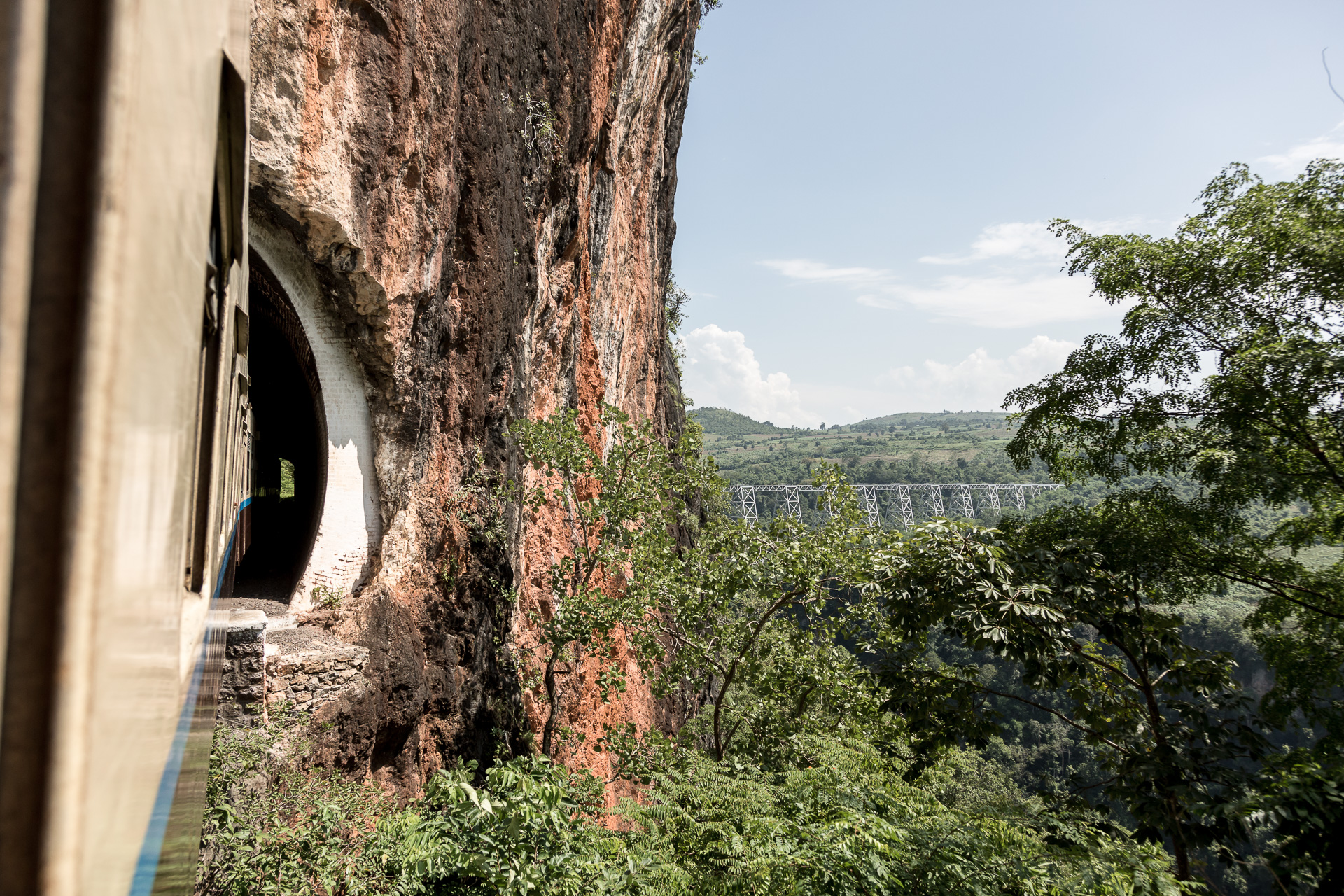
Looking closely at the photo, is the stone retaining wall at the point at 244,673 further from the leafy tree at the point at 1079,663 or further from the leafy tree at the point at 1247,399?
the leafy tree at the point at 1247,399

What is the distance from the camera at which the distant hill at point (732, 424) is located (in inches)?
7052

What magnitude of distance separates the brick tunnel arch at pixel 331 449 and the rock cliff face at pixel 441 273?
0.44 ft

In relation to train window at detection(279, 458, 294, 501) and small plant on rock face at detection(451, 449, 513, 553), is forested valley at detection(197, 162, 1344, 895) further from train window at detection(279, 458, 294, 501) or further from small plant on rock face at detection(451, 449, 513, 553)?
train window at detection(279, 458, 294, 501)

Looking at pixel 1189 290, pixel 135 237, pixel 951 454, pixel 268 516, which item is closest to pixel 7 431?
pixel 135 237

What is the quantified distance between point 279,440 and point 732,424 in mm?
180153

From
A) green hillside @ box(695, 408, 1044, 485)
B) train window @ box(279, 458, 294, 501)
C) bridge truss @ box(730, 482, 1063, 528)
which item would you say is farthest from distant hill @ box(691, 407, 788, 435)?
train window @ box(279, 458, 294, 501)

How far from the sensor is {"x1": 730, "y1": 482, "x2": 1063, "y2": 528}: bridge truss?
66.6 m

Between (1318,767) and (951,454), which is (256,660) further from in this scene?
(951,454)

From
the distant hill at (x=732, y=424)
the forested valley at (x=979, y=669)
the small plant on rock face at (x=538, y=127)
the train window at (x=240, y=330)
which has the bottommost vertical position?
the forested valley at (x=979, y=669)

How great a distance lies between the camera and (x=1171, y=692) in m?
5.80

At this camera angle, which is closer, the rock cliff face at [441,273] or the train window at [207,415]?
the train window at [207,415]

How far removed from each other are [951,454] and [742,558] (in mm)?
126365

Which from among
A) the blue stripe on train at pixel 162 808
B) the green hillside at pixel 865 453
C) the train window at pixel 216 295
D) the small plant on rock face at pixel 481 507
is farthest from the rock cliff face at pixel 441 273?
the green hillside at pixel 865 453

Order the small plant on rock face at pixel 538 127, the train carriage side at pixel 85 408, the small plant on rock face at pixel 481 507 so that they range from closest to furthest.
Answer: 1. the train carriage side at pixel 85 408
2. the small plant on rock face at pixel 481 507
3. the small plant on rock face at pixel 538 127
